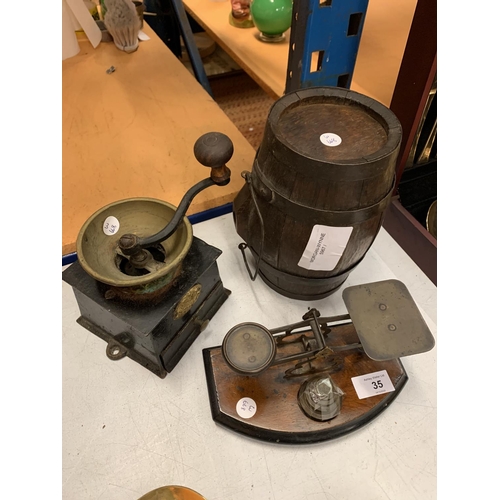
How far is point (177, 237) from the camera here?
0.90 metres

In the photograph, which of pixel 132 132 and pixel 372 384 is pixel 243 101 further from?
pixel 372 384

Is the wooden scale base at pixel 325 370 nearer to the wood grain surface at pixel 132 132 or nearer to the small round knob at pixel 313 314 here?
the small round knob at pixel 313 314

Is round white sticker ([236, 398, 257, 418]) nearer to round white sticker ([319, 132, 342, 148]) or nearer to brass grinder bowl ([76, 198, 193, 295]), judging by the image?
brass grinder bowl ([76, 198, 193, 295])

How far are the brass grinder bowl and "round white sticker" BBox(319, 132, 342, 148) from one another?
319mm

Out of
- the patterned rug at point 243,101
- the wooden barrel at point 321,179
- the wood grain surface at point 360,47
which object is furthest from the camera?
the patterned rug at point 243,101

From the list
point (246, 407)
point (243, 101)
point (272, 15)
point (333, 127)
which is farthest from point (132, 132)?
point (243, 101)

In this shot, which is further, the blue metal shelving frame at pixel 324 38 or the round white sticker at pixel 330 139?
the blue metal shelving frame at pixel 324 38

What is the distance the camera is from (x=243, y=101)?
2541 millimetres

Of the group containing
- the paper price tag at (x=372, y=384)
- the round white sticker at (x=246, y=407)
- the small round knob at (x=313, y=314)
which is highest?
the small round knob at (x=313, y=314)

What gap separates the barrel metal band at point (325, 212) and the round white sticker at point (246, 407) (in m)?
0.39

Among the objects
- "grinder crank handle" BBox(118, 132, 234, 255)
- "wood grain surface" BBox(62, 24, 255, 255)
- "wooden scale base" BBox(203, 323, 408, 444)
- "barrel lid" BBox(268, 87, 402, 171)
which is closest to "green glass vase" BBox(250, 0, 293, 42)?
"wood grain surface" BBox(62, 24, 255, 255)

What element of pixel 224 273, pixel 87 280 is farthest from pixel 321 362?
pixel 87 280

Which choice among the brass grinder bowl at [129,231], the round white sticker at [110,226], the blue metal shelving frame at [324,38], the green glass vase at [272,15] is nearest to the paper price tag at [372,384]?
the brass grinder bowl at [129,231]

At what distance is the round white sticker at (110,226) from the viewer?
2.94 feet
